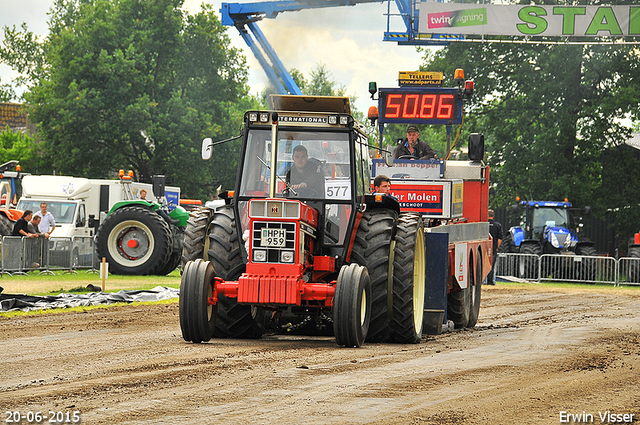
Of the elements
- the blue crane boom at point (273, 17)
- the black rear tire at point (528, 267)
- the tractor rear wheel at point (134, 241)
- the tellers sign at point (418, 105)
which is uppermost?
the blue crane boom at point (273, 17)

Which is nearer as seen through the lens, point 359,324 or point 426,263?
point 359,324

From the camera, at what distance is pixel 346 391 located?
6684 millimetres

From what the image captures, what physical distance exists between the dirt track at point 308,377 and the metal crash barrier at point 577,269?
16.0 m

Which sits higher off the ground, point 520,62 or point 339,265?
point 520,62

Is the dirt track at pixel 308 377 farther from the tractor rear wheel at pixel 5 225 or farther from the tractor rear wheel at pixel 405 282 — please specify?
the tractor rear wheel at pixel 5 225

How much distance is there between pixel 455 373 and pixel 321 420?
7.86 ft

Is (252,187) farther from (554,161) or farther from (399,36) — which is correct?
(554,161)

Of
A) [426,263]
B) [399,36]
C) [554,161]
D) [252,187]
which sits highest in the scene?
[399,36]

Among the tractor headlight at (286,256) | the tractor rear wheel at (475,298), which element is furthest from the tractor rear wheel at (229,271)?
the tractor rear wheel at (475,298)

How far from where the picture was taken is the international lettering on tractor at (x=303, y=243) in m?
9.12

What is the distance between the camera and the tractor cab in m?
9.73

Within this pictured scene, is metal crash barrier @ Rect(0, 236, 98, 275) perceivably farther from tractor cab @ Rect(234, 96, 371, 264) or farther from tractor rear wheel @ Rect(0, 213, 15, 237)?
tractor cab @ Rect(234, 96, 371, 264)

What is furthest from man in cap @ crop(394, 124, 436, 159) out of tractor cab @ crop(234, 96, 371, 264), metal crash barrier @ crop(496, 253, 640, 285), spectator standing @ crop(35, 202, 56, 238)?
metal crash barrier @ crop(496, 253, 640, 285)

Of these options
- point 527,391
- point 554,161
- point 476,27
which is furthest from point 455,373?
point 554,161
